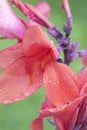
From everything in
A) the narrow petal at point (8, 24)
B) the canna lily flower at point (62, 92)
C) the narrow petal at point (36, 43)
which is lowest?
the canna lily flower at point (62, 92)

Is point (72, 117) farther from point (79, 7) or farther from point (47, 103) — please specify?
point (79, 7)

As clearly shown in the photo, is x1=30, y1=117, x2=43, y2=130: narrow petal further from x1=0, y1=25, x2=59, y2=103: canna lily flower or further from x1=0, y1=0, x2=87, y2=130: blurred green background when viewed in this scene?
x1=0, y1=0, x2=87, y2=130: blurred green background

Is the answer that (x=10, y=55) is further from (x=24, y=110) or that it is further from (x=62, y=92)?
(x=24, y=110)

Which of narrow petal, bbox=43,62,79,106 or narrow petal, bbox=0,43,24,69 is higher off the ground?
narrow petal, bbox=0,43,24,69

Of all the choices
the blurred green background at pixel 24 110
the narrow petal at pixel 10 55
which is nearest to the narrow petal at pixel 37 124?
the narrow petal at pixel 10 55

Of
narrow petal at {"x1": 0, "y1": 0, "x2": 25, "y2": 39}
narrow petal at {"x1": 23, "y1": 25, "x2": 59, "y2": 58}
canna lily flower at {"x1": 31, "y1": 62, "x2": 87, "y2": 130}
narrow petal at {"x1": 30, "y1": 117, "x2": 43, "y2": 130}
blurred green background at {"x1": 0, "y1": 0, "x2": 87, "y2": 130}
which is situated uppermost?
narrow petal at {"x1": 0, "y1": 0, "x2": 25, "y2": 39}

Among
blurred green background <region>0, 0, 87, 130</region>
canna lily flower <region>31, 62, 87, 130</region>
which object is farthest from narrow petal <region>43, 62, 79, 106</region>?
blurred green background <region>0, 0, 87, 130</region>

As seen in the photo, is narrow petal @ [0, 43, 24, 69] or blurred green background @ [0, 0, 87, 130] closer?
narrow petal @ [0, 43, 24, 69]

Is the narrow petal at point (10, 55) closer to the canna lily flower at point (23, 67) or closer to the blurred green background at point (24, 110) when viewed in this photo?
the canna lily flower at point (23, 67)
